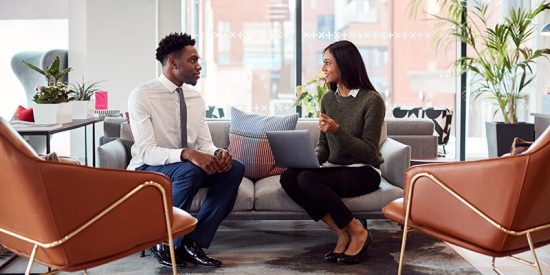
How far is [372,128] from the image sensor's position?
4051 mm

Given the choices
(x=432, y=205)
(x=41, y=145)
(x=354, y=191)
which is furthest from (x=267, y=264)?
(x=41, y=145)

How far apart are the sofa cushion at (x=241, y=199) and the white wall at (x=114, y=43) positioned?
3.39 metres

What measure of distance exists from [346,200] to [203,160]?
80 cm

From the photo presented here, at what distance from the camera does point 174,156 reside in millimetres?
3947

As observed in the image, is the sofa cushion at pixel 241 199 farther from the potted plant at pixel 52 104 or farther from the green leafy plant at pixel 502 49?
the green leafy plant at pixel 502 49

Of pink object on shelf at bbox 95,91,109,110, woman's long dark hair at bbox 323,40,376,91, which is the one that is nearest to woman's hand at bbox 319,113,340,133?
woman's long dark hair at bbox 323,40,376,91

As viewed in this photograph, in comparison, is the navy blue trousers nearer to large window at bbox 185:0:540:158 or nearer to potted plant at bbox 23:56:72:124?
potted plant at bbox 23:56:72:124

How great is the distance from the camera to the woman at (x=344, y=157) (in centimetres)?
395

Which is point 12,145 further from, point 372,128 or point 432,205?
point 372,128

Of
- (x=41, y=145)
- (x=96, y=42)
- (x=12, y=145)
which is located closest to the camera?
(x=12, y=145)

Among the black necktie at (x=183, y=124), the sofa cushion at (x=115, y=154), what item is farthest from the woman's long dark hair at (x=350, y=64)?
the sofa cushion at (x=115, y=154)

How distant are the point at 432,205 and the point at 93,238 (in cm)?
132

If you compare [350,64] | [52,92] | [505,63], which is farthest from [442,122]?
[52,92]

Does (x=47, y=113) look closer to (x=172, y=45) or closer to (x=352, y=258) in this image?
(x=172, y=45)
